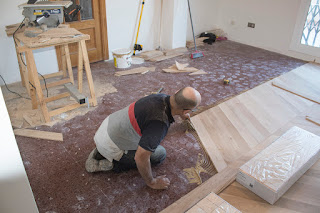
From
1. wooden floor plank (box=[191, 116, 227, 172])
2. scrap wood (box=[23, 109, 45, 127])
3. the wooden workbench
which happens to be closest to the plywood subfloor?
wooden floor plank (box=[191, 116, 227, 172])

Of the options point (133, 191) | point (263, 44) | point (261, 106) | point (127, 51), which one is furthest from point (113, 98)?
point (263, 44)

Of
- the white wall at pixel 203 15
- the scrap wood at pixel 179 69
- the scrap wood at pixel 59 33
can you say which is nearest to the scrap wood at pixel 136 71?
the scrap wood at pixel 179 69

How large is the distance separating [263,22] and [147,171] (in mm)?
4991

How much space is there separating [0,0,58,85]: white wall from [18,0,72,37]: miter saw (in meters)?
0.78

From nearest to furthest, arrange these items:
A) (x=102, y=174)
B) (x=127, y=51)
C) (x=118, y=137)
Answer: (x=118, y=137), (x=102, y=174), (x=127, y=51)

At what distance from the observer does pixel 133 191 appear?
2205mm

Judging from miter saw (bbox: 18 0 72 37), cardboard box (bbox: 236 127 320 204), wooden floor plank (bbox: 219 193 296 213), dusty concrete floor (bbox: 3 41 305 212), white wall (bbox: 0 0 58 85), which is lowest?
dusty concrete floor (bbox: 3 41 305 212)

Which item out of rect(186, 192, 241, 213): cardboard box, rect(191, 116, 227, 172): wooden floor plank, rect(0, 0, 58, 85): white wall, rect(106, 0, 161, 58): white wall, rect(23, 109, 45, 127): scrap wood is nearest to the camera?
rect(186, 192, 241, 213): cardboard box

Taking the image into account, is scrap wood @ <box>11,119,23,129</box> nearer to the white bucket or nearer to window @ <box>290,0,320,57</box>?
the white bucket

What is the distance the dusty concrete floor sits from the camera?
2.11 m

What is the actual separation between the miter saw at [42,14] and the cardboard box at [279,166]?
265 centimetres

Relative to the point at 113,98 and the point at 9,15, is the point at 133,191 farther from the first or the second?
the point at 9,15

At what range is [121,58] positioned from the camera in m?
4.52

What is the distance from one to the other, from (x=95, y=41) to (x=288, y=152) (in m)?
3.64
